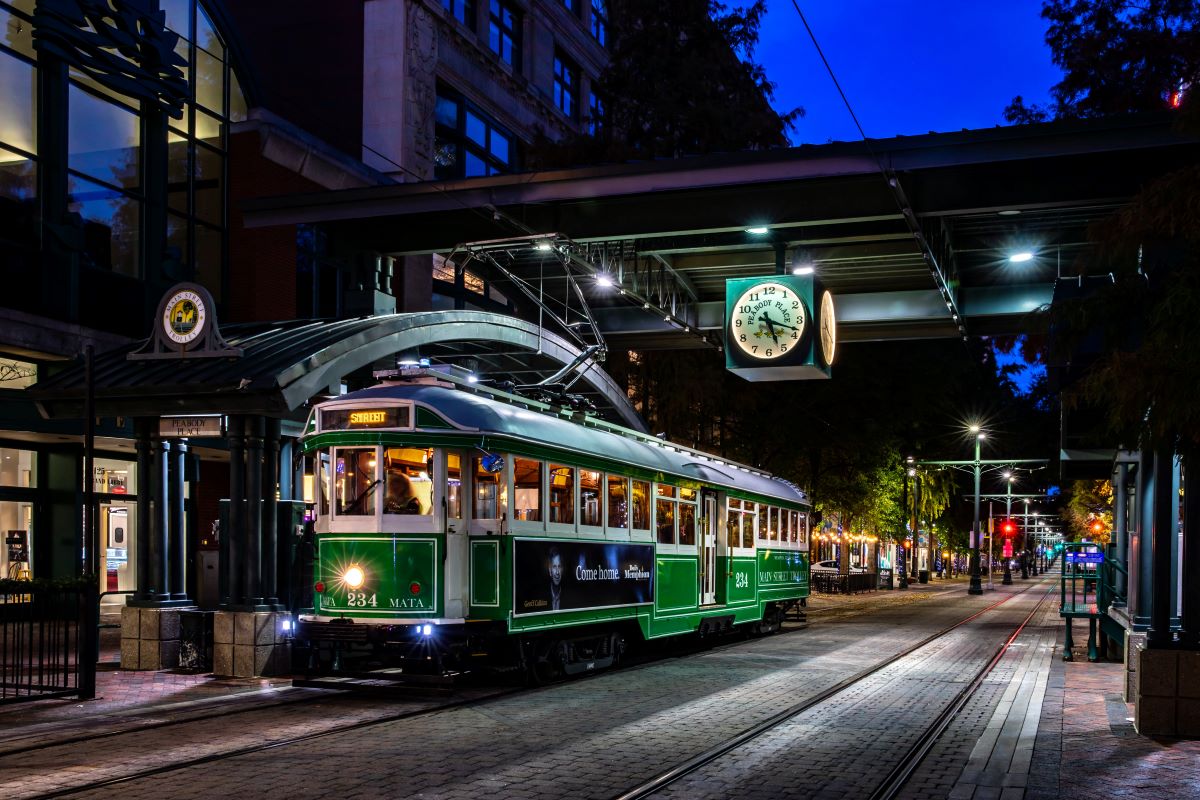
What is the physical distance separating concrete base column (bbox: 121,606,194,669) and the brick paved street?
558 millimetres

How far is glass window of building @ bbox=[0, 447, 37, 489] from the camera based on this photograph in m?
24.0

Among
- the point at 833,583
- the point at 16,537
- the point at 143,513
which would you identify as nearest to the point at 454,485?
the point at 143,513

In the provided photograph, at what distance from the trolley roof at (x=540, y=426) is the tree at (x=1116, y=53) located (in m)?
13.8

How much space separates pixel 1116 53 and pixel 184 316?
907 inches

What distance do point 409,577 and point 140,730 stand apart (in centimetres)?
335

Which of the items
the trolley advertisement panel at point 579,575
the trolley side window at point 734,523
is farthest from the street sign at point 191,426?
the trolley side window at point 734,523

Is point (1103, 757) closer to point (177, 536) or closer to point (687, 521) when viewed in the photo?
point (687, 521)

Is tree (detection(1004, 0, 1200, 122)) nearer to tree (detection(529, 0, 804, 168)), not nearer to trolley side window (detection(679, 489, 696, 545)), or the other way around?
tree (detection(529, 0, 804, 168))

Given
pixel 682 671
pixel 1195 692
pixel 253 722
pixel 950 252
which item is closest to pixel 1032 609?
pixel 950 252

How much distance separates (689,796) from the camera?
8.80m

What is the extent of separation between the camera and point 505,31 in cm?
3859

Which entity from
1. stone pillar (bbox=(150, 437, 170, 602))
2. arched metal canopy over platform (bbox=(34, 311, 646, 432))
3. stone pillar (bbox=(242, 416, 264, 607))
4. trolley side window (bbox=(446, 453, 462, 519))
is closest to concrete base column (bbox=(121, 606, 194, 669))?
stone pillar (bbox=(150, 437, 170, 602))

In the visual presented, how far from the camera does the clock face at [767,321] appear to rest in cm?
1719

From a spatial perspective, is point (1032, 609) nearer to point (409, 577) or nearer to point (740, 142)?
point (740, 142)
